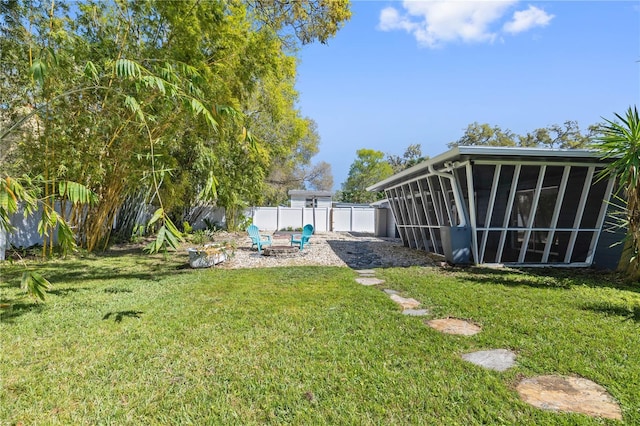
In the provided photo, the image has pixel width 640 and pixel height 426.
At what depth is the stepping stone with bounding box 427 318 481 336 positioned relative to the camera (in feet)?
11.5

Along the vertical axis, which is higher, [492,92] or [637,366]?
[492,92]

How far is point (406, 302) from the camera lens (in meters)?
4.72

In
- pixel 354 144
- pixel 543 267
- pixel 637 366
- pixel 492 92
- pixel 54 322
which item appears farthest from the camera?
pixel 354 144

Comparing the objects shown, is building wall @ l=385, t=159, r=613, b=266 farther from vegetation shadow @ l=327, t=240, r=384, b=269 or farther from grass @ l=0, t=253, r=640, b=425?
grass @ l=0, t=253, r=640, b=425

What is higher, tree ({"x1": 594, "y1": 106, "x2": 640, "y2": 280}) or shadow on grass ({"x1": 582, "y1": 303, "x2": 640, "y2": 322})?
tree ({"x1": 594, "y1": 106, "x2": 640, "y2": 280})

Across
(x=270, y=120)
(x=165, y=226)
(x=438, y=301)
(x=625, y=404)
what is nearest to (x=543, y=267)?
(x=438, y=301)

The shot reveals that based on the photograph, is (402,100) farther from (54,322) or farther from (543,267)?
(54,322)

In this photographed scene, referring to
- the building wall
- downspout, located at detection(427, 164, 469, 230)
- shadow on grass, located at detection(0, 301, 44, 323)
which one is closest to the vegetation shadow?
the building wall

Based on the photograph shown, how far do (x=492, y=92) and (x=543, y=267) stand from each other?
5424 millimetres

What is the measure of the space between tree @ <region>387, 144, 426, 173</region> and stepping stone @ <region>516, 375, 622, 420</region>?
39.0 metres

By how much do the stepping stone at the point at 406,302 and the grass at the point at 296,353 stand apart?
14cm

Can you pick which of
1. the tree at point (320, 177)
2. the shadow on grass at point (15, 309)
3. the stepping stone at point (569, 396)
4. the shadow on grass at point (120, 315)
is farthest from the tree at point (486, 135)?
the shadow on grass at point (15, 309)

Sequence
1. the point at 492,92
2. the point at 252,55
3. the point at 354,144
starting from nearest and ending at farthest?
the point at 252,55 < the point at 492,92 < the point at 354,144

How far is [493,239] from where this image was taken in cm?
800
